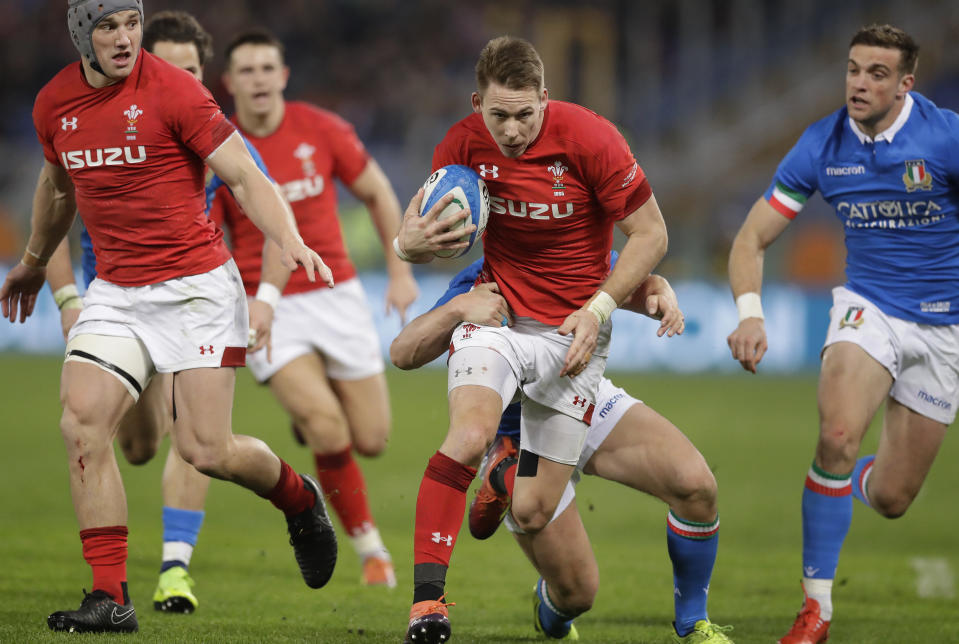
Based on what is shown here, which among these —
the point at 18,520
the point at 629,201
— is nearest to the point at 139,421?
the point at 629,201

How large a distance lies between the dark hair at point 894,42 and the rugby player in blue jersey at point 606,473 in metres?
1.61

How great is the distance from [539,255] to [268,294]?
184 centimetres

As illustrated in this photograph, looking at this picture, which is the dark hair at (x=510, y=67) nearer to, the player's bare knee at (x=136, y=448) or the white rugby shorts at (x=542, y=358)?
the white rugby shorts at (x=542, y=358)

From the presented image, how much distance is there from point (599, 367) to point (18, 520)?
548 cm

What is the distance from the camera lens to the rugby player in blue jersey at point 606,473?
4.95 m

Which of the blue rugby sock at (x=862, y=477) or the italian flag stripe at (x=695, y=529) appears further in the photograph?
the blue rugby sock at (x=862, y=477)

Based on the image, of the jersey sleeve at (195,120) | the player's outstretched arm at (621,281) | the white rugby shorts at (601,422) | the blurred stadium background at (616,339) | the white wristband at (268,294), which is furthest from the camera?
the blurred stadium background at (616,339)

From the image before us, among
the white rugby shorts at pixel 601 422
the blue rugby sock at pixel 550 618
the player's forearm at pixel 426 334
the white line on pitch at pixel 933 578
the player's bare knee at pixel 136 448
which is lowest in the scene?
the white line on pitch at pixel 933 578

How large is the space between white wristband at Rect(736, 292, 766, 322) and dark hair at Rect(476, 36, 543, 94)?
1.61 meters

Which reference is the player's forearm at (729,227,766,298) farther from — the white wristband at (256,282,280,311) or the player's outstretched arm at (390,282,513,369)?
the white wristband at (256,282,280,311)

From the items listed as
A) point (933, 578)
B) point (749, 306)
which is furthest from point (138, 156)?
point (933, 578)

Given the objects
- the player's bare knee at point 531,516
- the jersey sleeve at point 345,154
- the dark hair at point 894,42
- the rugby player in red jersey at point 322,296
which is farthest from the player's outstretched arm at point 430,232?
the jersey sleeve at point 345,154

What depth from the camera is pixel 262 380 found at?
7012mm

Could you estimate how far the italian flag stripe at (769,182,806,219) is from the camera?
5.89 meters
